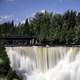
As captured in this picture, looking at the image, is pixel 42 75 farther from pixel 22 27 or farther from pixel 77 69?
pixel 22 27

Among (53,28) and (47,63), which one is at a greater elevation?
(53,28)

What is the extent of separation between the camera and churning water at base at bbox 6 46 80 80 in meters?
31.2

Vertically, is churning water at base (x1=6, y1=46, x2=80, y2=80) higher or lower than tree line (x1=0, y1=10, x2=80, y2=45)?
lower

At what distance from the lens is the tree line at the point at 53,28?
56406 millimetres

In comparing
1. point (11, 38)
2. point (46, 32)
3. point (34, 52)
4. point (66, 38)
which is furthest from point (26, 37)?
point (34, 52)

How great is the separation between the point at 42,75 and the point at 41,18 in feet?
130

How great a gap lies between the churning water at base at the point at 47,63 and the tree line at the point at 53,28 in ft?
66.1

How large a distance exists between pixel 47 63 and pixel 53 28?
28.8 m

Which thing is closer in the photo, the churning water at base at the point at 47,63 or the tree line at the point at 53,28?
the churning water at base at the point at 47,63

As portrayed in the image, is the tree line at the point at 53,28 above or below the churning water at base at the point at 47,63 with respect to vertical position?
above

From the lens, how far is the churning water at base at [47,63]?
31.2 metres

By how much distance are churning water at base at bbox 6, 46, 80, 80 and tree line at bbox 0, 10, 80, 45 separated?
20137 millimetres

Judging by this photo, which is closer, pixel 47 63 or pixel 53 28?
pixel 47 63

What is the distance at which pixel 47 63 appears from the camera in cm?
3312
